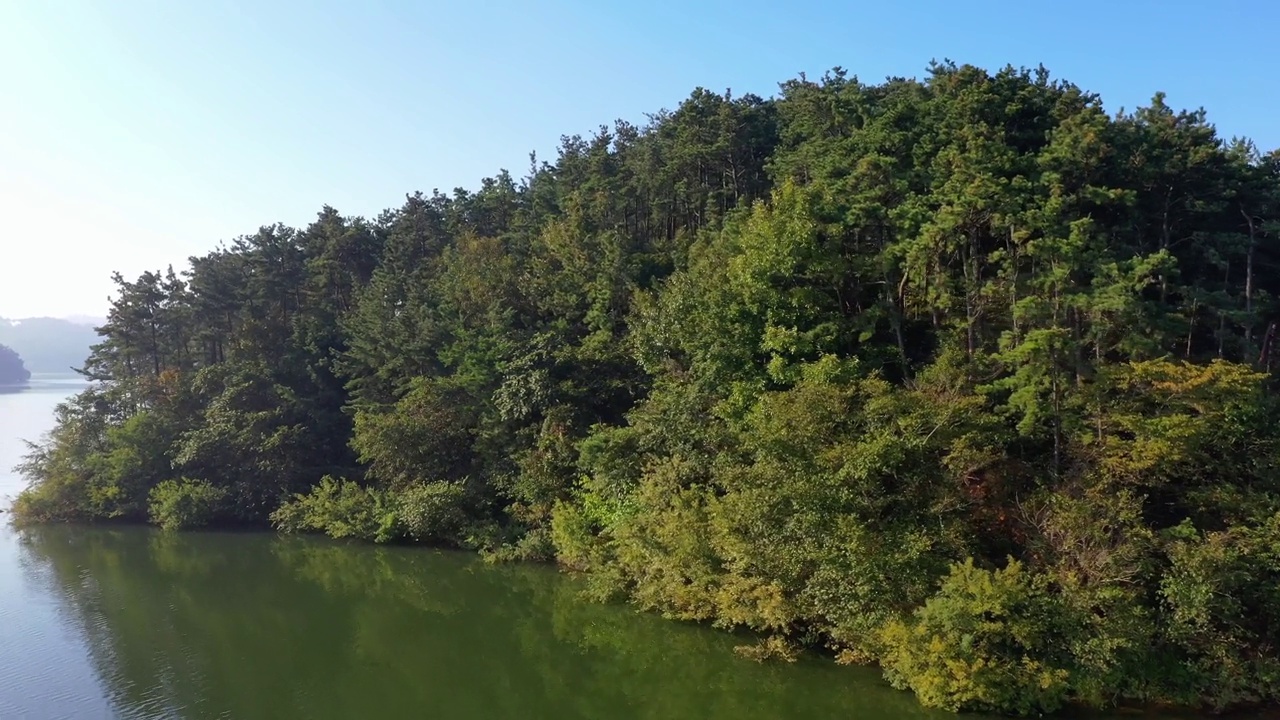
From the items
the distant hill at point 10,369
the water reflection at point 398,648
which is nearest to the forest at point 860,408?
the water reflection at point 398,648

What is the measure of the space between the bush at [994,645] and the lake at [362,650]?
962mm

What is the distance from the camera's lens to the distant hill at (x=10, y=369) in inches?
4230

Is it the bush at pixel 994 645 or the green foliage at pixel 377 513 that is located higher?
the bush at pixel 994 645

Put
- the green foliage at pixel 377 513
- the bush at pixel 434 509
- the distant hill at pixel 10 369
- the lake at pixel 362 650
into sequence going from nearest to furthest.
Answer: the lake at pixel 362 650, the bush at pixel 434 509, the green foliage at pixel 377 513, the distant hill at pixel 10 369

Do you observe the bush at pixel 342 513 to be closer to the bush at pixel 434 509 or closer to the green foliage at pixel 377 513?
the green foliage at pixel 377 513

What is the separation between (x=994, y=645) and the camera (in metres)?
13.1

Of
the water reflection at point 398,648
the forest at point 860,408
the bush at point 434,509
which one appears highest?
the forest at point 860,408

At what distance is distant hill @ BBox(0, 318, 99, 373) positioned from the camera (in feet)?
488

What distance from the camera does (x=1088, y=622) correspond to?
12688mm

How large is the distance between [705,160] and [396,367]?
13986 mm

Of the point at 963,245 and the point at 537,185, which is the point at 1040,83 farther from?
the point at 537,185

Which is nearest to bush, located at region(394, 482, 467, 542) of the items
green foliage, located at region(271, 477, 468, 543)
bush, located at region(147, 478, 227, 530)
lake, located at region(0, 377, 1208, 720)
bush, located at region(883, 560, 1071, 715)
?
green foliage, located at region(271, 477, 468, 543)

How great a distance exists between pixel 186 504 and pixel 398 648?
655 inches

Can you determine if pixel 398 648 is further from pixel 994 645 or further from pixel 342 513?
pixel 994 645
